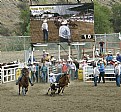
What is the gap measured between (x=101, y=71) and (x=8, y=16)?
6012cm

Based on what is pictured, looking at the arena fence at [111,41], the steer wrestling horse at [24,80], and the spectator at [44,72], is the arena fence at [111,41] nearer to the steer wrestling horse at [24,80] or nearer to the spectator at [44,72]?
the spectator at [44,72]

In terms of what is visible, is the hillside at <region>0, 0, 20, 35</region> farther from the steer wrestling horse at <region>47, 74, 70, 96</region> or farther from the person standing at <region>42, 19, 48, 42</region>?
the steer wrestling horse at <region>47, 74, 70, 96</region>

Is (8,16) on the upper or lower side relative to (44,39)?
upper

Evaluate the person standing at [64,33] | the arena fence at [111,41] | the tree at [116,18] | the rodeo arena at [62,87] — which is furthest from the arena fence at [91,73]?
the tree at [116,18]

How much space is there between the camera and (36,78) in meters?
27.4

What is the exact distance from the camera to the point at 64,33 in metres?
29.2

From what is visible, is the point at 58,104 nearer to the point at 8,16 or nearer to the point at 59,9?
the point at 59,9

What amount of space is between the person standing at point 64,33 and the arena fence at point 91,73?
274cm

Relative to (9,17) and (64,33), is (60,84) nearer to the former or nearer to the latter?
(64,33)

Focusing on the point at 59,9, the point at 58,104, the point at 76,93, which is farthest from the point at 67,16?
the point at 58,104

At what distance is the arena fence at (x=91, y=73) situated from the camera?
27141 millimetres

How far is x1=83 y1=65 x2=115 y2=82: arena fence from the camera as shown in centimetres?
2714

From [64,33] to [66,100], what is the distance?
466 inches

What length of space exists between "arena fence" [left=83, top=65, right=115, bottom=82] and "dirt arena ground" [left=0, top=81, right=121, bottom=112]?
3.70 m
